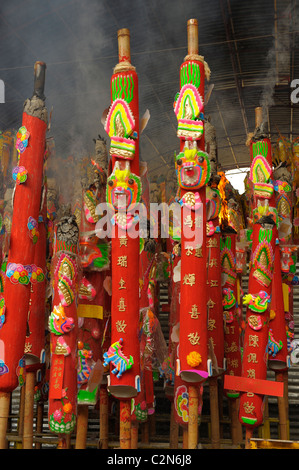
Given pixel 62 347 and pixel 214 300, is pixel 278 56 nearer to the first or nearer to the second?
pixel 214 300

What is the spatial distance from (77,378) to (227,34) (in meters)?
7.37

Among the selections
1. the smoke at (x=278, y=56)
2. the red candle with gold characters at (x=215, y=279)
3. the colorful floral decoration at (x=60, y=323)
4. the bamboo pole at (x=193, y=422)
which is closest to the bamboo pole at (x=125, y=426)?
the bamboo pole at (x=193, y=422)

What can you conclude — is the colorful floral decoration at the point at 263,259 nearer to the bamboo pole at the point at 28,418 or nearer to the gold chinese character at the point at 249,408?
the gold chinese character at the point at 249,408

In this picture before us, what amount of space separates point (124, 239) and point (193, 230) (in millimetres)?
675

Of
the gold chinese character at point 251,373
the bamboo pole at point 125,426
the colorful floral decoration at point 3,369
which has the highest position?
the gold chinese character at point 251,373

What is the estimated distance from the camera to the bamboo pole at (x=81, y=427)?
5617mm

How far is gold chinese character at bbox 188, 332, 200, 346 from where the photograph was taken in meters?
5.26

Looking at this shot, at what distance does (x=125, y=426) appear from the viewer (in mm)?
5117

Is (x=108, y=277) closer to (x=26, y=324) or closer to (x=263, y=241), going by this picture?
(x=26, y=324)

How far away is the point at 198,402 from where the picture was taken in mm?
5250

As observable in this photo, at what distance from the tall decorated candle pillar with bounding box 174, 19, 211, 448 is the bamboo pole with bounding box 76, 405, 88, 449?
116 centimetres

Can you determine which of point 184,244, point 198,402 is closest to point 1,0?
point 184,244

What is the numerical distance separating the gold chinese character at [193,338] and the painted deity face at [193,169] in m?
1.43

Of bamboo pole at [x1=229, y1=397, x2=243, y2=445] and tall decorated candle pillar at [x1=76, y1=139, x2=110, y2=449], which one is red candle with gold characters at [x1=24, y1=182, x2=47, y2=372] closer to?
tall decorated candle pillar at [x1=76, y1=139, x2=110, y2=449]
